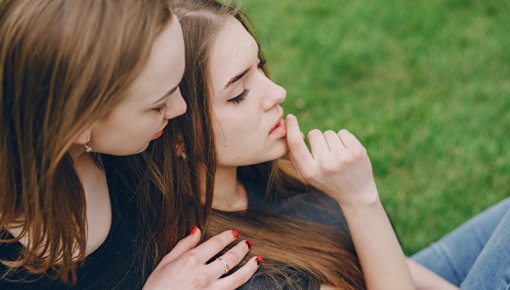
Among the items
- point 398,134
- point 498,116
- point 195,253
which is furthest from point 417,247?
point 195,253

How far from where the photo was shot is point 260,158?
2713 mm

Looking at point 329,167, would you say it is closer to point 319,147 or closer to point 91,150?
point 319,147

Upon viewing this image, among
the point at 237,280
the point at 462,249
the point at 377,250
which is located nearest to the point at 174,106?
the point at 237,280

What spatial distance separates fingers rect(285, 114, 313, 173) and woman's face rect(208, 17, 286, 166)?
0.11ft

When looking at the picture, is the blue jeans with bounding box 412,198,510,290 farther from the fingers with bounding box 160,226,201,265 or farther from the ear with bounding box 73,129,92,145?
the ear with bounding box 73,129,92,145

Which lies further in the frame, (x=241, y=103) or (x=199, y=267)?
(x=241, y=103)

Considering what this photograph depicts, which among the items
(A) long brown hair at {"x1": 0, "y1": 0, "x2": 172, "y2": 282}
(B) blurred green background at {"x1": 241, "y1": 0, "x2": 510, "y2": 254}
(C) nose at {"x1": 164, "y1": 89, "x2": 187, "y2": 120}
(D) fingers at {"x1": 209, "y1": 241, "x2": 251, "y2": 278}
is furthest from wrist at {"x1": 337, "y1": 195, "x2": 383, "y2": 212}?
(B) blurred green background at {"x1": 241, "y1": 0, "x2": 510, "y2": 254}

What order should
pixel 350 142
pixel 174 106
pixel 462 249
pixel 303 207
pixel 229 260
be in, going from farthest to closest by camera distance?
pixel 462 249 → pixel 303 207 → pixel 350 142 → pixel 229 260 → pixel 174 106

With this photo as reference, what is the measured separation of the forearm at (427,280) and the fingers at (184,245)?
1156 mm

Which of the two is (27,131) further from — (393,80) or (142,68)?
(393,80)

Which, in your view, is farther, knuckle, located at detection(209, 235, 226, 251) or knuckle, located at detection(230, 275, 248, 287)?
knuckle, located at detection(209, 235, 226, 251)

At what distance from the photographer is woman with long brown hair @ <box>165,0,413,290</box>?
2521 millimetres

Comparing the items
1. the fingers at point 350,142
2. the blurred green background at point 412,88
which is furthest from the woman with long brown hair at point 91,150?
the blurred green background at point 412,88

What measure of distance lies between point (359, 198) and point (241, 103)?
606mm
